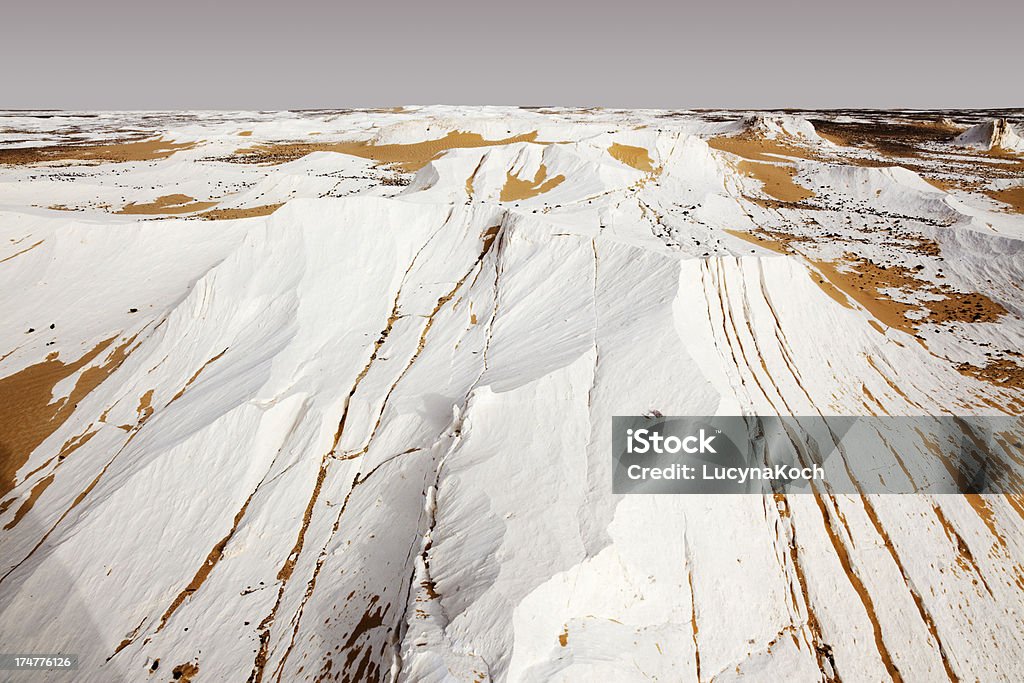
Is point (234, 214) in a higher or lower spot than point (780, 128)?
lower

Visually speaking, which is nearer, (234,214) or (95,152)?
(234,214)

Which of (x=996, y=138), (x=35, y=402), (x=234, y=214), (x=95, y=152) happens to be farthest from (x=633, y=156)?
(x=95, y=152)

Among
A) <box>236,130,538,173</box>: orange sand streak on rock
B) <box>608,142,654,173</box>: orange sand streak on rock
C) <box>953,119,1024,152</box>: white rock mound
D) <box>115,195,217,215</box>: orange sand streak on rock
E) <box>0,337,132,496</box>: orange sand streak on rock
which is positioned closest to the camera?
<box>0,337,132,496</box>: orange sand streak on rock

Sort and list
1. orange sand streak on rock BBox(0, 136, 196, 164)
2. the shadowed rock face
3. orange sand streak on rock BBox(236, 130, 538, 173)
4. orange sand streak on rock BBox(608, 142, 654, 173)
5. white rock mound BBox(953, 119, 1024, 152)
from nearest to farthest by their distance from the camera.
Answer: the shadowed rock face → orange sand streak on rock BBox(608, 142, 654, 173) → orange sand streak on rock BBox(236, 130, 538, 173) → white rock mound BBox(953, 119, 1024, 152) → orange sand streak on rock BBox(0, 136, 196, 164)

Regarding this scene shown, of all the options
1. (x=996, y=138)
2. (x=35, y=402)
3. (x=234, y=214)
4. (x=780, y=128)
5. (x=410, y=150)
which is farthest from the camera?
(x=780, y=128)

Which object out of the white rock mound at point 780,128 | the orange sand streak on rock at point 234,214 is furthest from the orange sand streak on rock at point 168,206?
the white rock mound at point 780,128

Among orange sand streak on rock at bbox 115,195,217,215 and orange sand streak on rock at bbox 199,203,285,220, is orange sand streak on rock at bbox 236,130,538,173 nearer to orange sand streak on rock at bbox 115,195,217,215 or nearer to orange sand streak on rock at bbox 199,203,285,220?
orange sand streak on rock at bbox 115,195,217,215

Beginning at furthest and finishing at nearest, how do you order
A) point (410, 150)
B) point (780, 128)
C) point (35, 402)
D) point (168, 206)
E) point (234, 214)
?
1. point (780, 128)
2. point (410, 150)
3. point (168, 206)
4. point (234, 214)
5. point (35, 402)

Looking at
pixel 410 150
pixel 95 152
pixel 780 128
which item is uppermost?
pixel 780 128

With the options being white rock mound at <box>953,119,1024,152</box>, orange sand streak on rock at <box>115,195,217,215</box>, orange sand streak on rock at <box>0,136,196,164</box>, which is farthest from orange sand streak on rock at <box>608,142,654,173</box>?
orange sand streak on rock at <box>0,136,196,164</box>

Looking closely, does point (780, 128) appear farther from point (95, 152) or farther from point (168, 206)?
point (95, 152)
